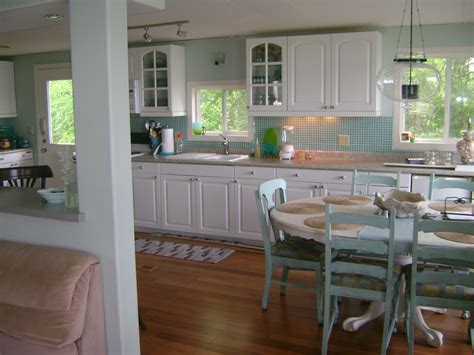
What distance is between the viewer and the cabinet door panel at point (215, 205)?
528 centimetres

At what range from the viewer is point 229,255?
494cm

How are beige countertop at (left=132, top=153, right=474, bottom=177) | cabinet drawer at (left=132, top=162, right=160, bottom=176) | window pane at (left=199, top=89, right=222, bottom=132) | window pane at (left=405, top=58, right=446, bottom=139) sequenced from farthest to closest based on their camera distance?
window pane at (left=199, top=89, right=222, bottom=132) < cabinet drawer at (left=132, top=162, right=160, bottom=176) < window pane at (left=405, top=58, right=446, bottom=139) < beige countertop at (left=132, top=153, right=474, bottom=177)

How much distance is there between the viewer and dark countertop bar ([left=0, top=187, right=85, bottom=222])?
2.75m

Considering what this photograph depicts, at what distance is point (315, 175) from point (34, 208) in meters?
2.69

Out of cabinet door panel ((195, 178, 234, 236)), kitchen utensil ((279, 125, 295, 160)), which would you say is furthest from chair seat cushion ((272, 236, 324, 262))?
kitchen utensil ((279, 125, 295, 160))

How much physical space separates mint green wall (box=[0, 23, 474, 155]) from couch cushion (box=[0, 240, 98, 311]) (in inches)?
137

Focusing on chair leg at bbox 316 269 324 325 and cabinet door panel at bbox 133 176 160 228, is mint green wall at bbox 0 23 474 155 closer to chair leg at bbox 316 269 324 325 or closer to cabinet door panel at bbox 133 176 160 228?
cabinet door panel at bbox 133 176 160 228

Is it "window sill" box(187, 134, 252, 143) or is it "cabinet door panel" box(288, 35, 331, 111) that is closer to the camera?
"cabinet door panel" box(288, 35, 331, 111)

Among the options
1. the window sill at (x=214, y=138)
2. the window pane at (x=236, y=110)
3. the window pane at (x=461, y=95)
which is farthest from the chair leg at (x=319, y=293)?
the window pane at (x=236, y=110)

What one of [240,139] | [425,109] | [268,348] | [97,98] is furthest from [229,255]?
[97,98]

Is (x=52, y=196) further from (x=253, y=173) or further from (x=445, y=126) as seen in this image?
(x=445, y=126)

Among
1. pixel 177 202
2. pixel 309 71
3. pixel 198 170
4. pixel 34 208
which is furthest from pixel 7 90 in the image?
pixel 34 208

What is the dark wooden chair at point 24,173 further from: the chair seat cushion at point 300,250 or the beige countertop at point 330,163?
the chair seat cushion at point 300,250

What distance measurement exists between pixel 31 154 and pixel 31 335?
16.6 feet
